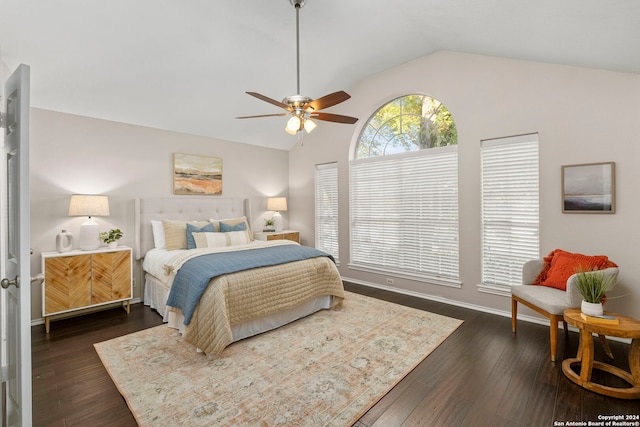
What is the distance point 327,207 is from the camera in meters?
5.47

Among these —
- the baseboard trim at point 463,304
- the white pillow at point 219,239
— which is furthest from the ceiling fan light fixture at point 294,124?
the baseboard trim at point 463,304

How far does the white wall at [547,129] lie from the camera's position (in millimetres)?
2756

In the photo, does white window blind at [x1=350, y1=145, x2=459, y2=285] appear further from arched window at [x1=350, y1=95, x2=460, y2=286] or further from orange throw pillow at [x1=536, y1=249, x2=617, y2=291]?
orange throw pillow at [x1=536, y1=249, x2=617, y2=291]

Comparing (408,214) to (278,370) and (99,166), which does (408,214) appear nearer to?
(278,370)

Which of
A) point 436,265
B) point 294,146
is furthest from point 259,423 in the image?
point 294,146

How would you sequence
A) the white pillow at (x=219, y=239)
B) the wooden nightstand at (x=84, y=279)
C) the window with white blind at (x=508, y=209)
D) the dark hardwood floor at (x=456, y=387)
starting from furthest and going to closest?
the white pillow at (x=219, y=239) → the window with white blind at (x=508, y=209) → the wooden nightstand at (x=84, y=279) → the dark hardwood floor at (x=456, y=387)

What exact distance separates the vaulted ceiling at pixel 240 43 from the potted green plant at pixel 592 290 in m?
1.72

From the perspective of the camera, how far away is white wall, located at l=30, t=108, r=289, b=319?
3.44 meters

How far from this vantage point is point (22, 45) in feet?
8.70

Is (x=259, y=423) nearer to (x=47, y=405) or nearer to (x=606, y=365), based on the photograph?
(x=47, y=405)

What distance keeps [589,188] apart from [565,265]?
81 cm

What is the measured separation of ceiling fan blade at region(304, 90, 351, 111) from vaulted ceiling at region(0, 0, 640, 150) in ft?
3.70

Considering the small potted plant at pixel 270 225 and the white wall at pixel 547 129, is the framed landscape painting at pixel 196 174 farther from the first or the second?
the white wall at pixel 547 129

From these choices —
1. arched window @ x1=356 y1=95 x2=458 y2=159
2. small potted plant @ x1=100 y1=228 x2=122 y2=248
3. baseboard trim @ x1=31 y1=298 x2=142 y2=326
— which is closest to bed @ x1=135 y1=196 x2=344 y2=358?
baseboard trim @ x1=31 y1=298 x2=142 y2=326
